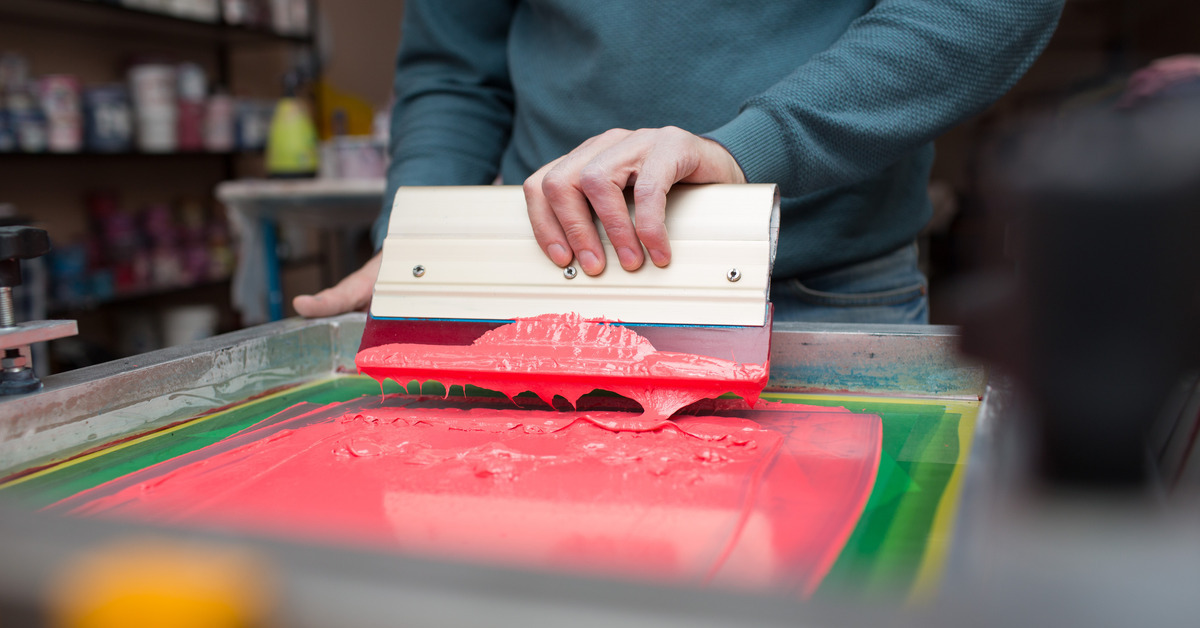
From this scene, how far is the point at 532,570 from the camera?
0.31m

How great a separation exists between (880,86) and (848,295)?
298 millimetres

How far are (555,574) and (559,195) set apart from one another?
0.53 m

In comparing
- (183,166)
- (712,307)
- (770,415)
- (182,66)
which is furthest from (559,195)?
(183,166)

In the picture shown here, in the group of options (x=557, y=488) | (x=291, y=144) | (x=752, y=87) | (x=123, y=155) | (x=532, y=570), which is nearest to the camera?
(x=532, y=570)

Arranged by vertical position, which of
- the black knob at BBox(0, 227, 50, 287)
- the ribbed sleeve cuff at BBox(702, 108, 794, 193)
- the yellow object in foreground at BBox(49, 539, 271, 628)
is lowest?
the yellow object in foreground at BBox(49, 539, 271, 628)

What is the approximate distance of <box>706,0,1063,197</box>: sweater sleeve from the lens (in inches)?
34.6

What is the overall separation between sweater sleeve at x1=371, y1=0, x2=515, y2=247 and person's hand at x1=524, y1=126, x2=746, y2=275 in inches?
19.5

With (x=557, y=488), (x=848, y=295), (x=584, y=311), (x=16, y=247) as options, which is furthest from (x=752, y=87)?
(x=16, y=247)

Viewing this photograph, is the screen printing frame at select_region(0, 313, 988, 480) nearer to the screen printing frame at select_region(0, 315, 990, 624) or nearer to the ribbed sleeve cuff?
the screen printing frame at select_region(0, 315, 990, 624)

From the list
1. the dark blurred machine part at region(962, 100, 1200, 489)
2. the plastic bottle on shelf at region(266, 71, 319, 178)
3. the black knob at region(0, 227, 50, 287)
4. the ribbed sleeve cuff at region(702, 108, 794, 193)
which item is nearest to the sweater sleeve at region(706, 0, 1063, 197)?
the ribbed sleeve cuff at region(702, 108, 794, 193)

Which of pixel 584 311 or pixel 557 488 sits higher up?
pixel 584 311

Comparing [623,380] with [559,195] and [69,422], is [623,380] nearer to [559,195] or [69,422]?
[559,195]

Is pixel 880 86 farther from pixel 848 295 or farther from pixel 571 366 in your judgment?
pixel 571 366

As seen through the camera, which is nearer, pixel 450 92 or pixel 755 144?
pixel 755 144
